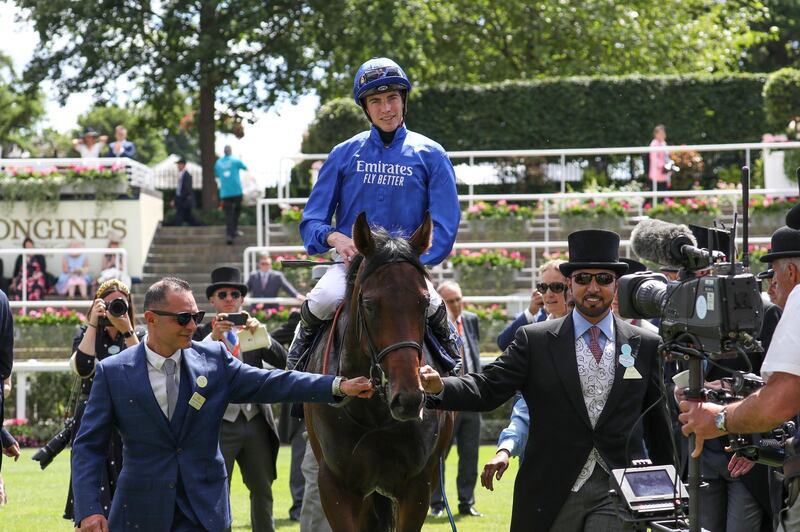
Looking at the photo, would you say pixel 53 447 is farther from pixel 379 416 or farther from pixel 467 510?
pixel 467 510

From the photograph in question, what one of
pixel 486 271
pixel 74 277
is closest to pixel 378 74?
pixel 486 271

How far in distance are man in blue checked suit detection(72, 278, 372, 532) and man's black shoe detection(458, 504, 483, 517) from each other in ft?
17.4

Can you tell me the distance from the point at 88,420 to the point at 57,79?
28405mm

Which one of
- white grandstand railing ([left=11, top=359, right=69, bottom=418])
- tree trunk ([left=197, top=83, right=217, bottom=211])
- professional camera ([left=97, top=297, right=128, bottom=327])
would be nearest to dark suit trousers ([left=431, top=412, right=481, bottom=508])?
professional camera ([left=97, top=297, right=128, bottom=327])

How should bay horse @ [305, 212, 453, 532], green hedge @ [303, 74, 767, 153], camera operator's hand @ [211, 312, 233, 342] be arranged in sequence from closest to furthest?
bay horse @ [305, 212, 453, 532] → camera operator's hand @ [211, 312, 233, 342] → green hedge @ [303, 74, 767, 153]

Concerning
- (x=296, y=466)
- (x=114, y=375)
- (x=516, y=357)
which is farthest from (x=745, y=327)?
(x=296, y=466)

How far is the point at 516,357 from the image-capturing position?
5941 mm

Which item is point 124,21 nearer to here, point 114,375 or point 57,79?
point 57,79

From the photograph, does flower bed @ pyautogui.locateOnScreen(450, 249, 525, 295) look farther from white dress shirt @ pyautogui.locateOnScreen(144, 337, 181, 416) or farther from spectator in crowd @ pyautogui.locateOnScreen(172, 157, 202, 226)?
white dress shirt @ pyautogui.locateOnScreen(144, 337, 181, 416)

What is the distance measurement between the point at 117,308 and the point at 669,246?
4.31m

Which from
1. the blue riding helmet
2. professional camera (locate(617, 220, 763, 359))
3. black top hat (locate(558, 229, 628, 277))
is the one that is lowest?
professional camera (locate(617, 220, 763, 359))

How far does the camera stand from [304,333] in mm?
6660

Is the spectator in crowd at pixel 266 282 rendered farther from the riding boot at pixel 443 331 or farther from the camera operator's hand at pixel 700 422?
the camera operator's hand at pixel 700 422

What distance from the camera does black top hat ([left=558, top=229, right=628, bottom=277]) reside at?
19.4 ft
